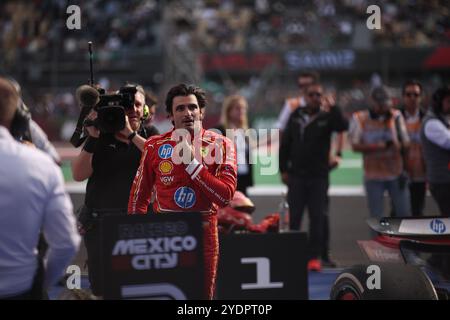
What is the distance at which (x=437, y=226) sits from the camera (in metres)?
4.57

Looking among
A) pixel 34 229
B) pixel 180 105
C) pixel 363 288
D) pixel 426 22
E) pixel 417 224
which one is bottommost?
pixel 363 288

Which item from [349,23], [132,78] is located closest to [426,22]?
[349,23]

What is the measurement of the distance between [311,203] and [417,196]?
1188mm

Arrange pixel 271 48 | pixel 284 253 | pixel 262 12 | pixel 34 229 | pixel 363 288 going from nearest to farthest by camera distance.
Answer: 1. pixel 34 229
2. pixel 363 288
3. pixel 284 253
4. pixel 271 48
5. pixel 262 12

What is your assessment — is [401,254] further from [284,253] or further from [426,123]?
[426,123]

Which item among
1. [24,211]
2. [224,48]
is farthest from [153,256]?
[224,48]

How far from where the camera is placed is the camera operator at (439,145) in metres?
7.04

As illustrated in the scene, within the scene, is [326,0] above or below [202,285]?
above

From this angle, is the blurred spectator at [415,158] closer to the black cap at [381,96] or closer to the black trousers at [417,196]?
the black trousers at [417,196]

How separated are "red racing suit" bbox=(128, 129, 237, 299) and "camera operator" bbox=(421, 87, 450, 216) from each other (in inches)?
122

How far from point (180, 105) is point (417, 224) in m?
1.57

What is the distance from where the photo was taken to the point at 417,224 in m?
4.62

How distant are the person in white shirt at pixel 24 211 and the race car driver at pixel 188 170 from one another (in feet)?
4.00

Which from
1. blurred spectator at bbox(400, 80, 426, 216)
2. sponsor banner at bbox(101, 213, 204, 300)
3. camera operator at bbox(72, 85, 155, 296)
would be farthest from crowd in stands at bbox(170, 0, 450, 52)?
sponsor banner at bbox(101, 213, 204, 300)
